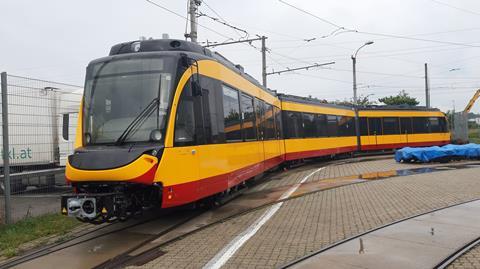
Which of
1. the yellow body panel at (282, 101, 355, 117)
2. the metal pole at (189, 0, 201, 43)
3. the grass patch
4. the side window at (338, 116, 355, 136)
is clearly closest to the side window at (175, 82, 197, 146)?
the grass patch

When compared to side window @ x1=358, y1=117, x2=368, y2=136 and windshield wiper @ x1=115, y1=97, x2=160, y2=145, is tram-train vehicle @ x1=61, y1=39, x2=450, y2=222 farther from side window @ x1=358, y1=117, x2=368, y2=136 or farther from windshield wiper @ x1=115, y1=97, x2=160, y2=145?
side window @ x1=358, y1=117, x2=368, y2=136

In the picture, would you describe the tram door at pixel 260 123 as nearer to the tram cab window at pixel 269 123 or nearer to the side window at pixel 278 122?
the tram cab window at pixel 269 123

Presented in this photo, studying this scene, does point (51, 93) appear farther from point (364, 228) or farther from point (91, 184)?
point (364, 228)

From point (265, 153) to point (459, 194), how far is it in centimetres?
548

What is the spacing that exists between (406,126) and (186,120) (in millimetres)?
24881

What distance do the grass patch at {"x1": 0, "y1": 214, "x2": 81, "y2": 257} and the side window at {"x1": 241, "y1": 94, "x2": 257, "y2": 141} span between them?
458 centimetres

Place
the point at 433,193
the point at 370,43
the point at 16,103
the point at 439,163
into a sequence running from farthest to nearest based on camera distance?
the point at 370,43, the point at 439,163, the point at 433,193, the point at 16,103

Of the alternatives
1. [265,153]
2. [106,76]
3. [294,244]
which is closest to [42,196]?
[106,76]

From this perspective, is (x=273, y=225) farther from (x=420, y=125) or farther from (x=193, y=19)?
(x=420, y=125)

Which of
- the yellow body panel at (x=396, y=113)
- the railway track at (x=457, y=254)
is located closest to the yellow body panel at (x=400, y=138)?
the yellow body panel at (x=396, y=113)

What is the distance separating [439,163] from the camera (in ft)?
71.3

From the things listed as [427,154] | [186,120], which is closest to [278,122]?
[427,154]

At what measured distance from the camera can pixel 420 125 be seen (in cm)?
3003

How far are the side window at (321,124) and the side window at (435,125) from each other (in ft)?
35.7
